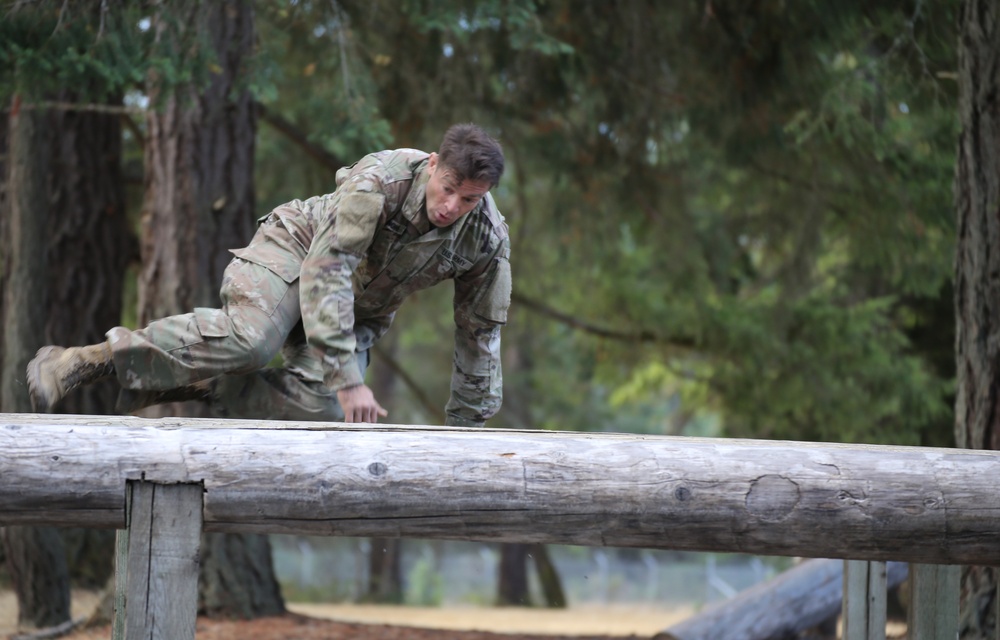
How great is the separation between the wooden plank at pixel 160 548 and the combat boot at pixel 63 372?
1234mm

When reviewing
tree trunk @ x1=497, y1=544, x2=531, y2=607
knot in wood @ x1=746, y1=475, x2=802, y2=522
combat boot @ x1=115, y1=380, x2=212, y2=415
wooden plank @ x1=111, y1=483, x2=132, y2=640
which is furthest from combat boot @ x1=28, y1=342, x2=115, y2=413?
tree trunk @ x1=497, y1=544, x2=531, y2=607

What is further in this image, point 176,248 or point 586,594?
point 586,594

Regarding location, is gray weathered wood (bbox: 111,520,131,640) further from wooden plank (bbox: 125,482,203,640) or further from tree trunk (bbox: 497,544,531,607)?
tree trunk (bbox: 497,544,531,607)

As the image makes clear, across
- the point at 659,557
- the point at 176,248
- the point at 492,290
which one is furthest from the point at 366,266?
the point at 659,557

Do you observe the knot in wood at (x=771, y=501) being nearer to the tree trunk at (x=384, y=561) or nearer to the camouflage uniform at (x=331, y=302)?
the camouflage uniform at (x=331, y=302)

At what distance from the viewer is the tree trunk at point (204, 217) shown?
23.3 ft

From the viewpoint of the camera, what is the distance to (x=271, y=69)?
603 centimetres

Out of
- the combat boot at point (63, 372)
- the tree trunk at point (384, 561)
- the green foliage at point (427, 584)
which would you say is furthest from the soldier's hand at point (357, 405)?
the green foliage at point (427, 584)

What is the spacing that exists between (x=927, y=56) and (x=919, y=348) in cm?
597

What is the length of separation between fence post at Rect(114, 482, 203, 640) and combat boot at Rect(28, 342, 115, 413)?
4.04ft

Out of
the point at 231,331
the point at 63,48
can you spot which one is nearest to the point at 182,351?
the point at 231,331

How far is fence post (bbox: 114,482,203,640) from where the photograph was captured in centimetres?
301

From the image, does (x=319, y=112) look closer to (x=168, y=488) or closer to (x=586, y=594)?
(x=168, y=488)

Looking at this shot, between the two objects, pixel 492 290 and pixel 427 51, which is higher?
pixel 427 51
